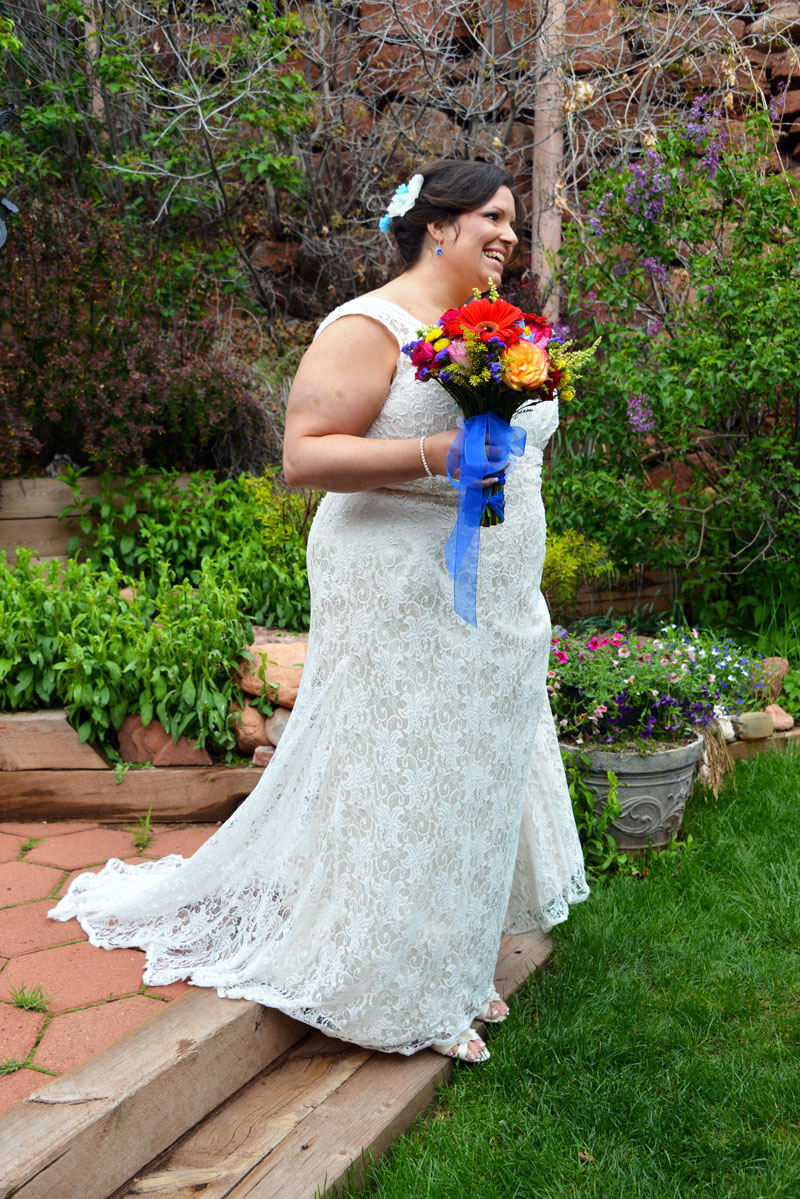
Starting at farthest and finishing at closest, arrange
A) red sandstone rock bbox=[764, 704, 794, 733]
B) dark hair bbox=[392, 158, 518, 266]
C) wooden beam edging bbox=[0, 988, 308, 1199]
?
1. red sandstone rock bbox=[764, 704, 794, 733]
2. dark hair bbox=[392, 158, 518, 266]
3. wooden beam edging bbox=[0, 988, 308, 1199]

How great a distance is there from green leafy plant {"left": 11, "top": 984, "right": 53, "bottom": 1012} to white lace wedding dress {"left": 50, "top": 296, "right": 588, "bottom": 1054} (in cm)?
26

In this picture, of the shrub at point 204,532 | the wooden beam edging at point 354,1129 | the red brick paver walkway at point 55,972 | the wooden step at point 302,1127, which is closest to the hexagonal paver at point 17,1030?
the red brick paver walkway at point 55,972

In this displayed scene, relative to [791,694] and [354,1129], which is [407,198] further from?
[791,694]

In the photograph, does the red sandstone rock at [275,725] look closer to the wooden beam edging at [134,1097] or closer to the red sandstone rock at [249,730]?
the red sandstone rock at [249,730]

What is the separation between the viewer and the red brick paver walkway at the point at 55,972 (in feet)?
6.85

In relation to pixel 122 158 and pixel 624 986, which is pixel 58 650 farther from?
pixel 122 158

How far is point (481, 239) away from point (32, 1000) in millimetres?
2030

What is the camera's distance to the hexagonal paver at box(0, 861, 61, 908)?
9.43ft

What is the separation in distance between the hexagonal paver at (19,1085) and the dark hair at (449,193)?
1.96 meters

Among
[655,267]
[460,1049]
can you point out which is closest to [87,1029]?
[460,1049]

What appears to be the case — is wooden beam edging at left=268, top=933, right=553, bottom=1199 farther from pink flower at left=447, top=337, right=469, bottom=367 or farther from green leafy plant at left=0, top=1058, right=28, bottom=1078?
pink flower at left=447, top=337, right=469, bottom=367

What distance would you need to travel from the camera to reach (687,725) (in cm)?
356

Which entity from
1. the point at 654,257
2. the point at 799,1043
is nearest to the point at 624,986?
the point at 799,1043

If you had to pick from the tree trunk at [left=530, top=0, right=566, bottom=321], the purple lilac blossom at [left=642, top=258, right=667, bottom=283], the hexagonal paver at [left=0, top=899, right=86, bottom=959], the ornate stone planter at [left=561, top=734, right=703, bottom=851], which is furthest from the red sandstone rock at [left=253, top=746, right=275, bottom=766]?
the tree trunk at [left=530, top=0, right=566, bottom=321]
